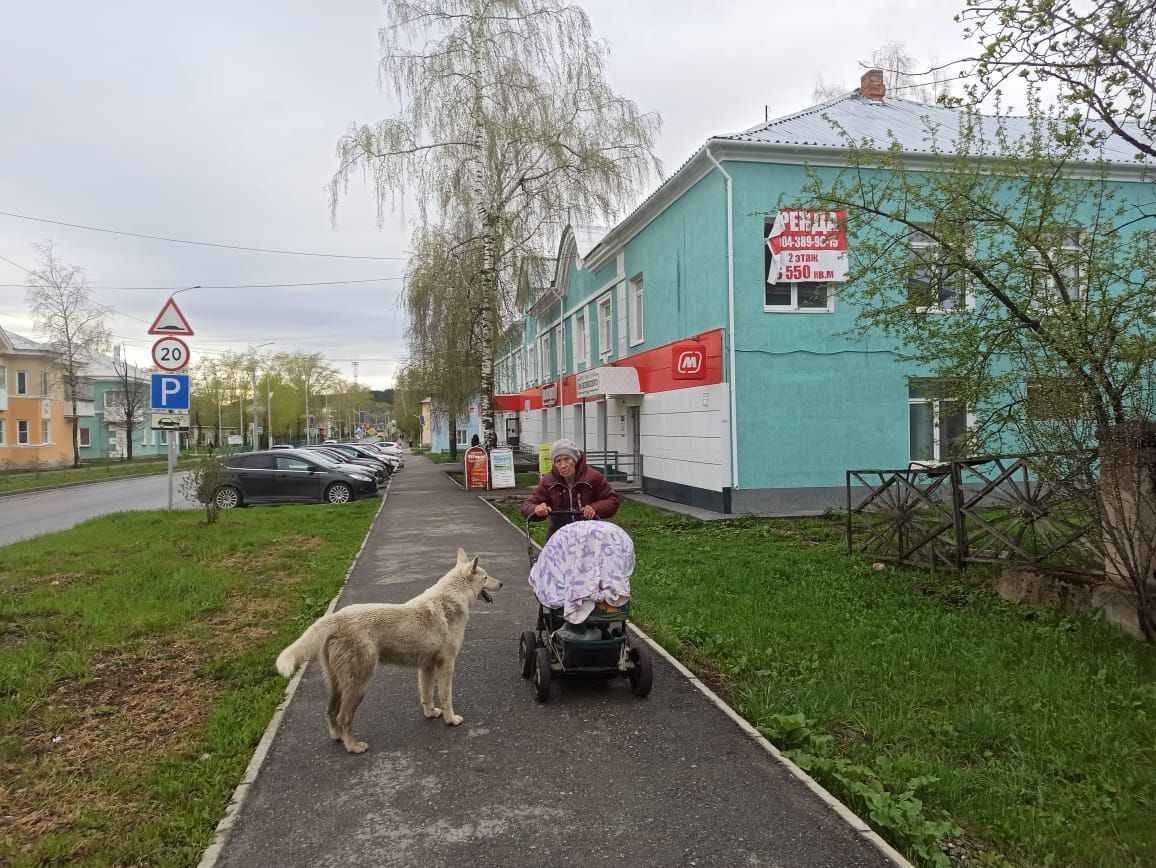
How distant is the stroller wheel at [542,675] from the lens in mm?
4797

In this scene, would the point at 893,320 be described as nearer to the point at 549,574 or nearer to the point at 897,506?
the point at 897,506

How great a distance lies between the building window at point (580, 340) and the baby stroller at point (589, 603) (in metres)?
21.7

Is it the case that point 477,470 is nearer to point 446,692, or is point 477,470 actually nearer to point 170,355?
point 170,355

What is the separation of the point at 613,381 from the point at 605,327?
494 cm

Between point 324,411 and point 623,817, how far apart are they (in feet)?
283

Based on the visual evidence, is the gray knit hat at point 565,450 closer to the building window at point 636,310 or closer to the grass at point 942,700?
the grass at point 942,700

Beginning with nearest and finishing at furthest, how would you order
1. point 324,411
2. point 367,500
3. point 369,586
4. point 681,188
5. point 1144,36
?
point 1144,36
point 369,586
point 681,188
point 367,500
point 324,411

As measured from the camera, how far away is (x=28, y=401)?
162ft

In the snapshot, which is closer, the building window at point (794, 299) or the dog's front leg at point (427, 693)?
the dog's front leg at point (427, 693)

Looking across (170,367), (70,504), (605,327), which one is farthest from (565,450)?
(70,504)

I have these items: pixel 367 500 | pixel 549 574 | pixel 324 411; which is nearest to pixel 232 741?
pixel 549 574

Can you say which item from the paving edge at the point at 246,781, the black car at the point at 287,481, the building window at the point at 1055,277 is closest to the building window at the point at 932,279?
the building window at the point at 1055,277

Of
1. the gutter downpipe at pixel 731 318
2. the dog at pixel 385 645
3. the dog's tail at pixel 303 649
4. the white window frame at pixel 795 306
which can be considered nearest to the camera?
the dog's tail at pixel 303 649

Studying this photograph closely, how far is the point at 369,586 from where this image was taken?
28.5 ft
